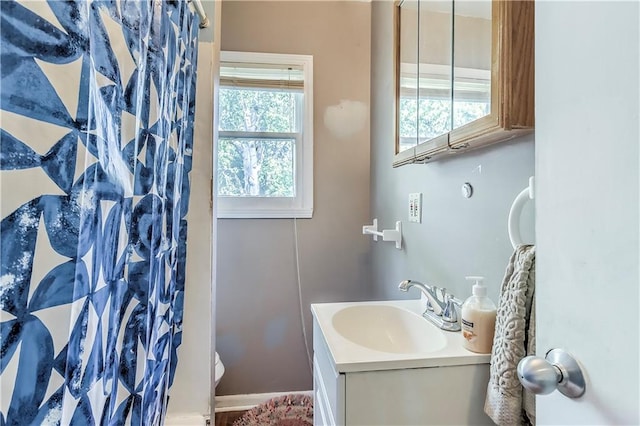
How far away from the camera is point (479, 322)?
0.81 metres

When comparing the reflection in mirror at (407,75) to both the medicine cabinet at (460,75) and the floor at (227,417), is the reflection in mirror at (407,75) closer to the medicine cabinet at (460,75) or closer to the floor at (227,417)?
the medicine cabinet at (460,75)

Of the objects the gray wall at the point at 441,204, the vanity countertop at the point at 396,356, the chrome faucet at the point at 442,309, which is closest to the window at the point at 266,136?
the gray wall at the point at 441,204

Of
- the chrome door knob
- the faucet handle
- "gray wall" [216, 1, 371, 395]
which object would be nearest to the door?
the chrome door knob

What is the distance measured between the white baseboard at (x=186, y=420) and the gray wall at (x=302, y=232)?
770 millimetres

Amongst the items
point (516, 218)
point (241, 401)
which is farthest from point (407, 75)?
point (241, 401)

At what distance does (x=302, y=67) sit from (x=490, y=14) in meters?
1.30

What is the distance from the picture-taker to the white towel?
2.22 feet

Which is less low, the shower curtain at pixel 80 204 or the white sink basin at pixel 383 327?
the shower curtain at pixel 80 204

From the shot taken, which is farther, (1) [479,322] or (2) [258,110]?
(2) [258,110]

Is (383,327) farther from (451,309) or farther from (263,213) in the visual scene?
(263,213)

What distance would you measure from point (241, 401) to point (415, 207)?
151 cm

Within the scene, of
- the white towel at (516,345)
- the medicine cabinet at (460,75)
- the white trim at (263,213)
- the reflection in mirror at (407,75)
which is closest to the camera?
the white towel at (516,345)

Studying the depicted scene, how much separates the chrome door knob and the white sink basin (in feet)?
1.95

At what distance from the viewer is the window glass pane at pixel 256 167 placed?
1975mm
